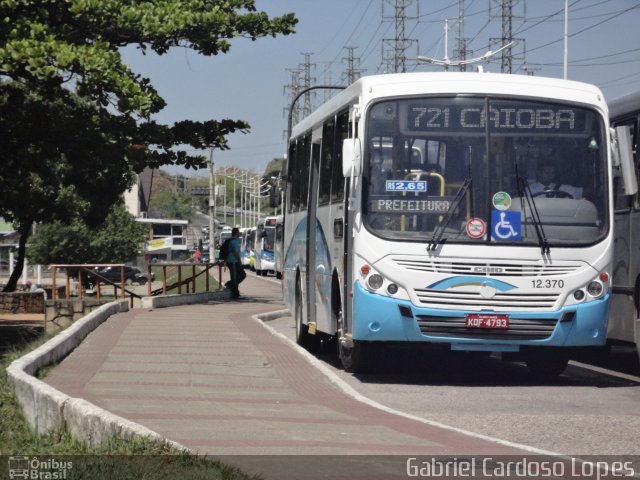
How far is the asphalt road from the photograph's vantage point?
33.2 feet

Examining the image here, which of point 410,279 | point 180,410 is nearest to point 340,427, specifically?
point 180,410

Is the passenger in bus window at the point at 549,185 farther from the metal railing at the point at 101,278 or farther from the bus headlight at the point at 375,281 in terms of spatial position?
the metal railing at the point at 101,278

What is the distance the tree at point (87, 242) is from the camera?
66.8 m

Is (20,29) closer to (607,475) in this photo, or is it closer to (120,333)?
(120,333)

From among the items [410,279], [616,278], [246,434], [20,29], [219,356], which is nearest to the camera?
[246,434]

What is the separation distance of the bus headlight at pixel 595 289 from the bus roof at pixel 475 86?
1.99 meters

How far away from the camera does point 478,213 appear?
13.6 m

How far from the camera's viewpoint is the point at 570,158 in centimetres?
1379

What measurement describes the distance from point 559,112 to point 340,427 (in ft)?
18.8

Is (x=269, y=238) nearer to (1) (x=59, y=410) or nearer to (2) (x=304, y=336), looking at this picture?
(2) (x=304, y=336)

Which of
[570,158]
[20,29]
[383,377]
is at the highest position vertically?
[20,29]

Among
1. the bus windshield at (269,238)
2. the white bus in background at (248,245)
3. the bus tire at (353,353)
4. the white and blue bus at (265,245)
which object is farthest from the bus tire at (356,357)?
the white bus in background at (248,245)

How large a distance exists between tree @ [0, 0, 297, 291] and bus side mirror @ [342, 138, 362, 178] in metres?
5.31

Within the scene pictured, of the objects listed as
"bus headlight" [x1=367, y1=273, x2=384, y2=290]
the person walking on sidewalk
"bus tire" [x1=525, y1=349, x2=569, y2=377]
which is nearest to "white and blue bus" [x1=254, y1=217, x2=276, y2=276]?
the person walking on sidewalk
